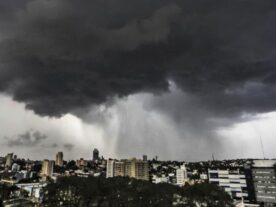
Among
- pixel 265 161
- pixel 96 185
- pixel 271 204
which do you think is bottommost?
pixel 271 204

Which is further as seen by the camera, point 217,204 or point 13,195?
point 13,195

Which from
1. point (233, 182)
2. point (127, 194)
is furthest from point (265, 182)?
point (127, 194)

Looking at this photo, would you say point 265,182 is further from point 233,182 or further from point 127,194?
point 127,194

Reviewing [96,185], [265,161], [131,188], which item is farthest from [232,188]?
[96,185]

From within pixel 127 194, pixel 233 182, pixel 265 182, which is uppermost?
pixel 233 182

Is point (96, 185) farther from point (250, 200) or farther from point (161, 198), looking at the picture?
point (250, 200)

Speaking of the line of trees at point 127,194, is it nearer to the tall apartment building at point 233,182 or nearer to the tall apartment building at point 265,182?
the tall apartment building at point 265,182

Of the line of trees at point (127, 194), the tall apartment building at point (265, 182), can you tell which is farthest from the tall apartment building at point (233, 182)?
the line of trees at point (127, 194)
